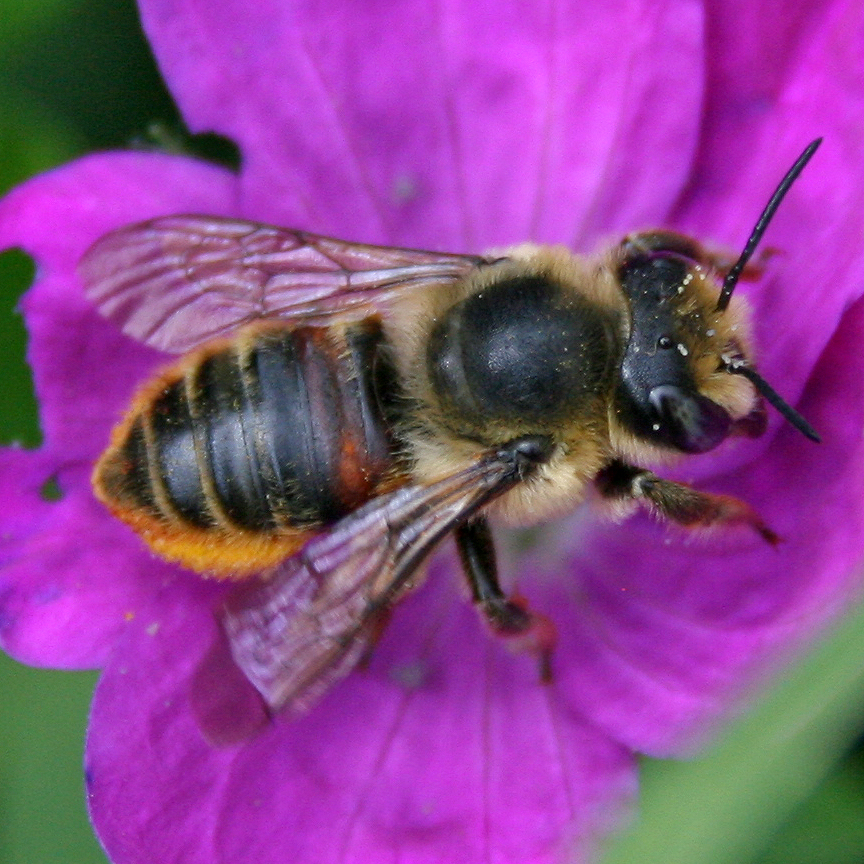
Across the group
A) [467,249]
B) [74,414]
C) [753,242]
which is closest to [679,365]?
[753,242]

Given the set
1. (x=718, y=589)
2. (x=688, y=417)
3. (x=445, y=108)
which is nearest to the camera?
(x=688, y=417)

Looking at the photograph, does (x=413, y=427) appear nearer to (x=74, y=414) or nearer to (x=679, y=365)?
(x=679, y=365)

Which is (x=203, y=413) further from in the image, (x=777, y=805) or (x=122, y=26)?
(x=122, y=26)

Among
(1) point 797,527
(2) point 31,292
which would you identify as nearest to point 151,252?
(2) point 31,292

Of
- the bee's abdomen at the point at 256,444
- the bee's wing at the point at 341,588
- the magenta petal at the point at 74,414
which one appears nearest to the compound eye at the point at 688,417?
the bee's wing at the point at 341,588

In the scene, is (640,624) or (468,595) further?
(640,624)

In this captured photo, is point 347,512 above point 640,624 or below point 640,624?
above

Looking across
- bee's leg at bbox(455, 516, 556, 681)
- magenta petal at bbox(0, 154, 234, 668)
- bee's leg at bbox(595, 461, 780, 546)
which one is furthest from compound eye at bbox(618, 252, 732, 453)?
magenta petal at bbox(0, 154, 234, 668)
